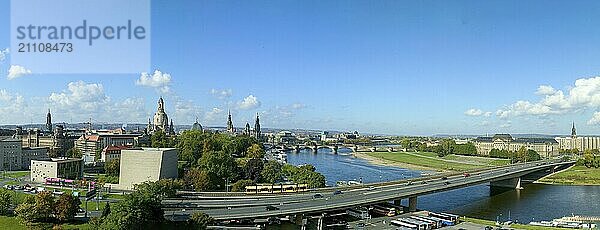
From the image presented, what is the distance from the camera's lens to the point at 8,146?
47469 mm

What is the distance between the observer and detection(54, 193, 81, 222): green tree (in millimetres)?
21359

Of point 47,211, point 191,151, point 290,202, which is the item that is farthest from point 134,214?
point 191,151

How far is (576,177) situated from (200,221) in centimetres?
4342

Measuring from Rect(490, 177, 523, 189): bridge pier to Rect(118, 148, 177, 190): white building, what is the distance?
2844 cm

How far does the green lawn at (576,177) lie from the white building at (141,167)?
36768mm

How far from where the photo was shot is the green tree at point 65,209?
21.4 metres

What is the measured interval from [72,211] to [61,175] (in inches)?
674

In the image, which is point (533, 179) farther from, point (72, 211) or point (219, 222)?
point (72, 211)

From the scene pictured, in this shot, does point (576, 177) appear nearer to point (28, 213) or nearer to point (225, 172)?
point (225, 172)

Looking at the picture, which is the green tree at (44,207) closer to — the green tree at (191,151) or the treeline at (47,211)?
the treeline at (47,211)

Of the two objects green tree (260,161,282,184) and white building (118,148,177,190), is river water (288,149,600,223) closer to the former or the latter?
green tree (260,161,282,184)

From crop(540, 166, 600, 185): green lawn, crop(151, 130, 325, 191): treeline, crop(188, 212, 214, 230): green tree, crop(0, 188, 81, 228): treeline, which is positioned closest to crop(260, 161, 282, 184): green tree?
crop(151, 130, 325, 191): treeline

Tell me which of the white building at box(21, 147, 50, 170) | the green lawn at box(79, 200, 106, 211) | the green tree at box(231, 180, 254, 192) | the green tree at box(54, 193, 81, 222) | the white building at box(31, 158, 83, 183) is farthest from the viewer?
the white building at box(21, 147, 50, 170)

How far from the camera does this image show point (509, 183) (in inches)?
1785
